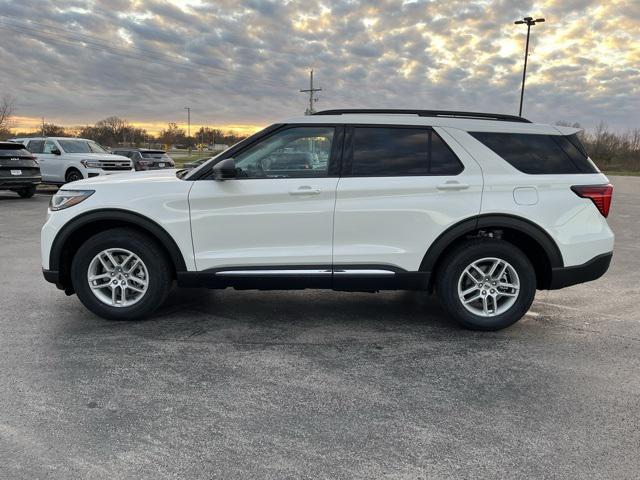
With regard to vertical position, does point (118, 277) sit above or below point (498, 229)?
below

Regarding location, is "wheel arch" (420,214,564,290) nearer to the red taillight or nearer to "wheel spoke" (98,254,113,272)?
the red taillight

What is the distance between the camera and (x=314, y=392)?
3.26 metres

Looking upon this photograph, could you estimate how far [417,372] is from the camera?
3580mm

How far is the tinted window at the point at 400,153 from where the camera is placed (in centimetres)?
427

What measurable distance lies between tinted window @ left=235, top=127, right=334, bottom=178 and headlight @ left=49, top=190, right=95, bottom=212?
54.8 inches

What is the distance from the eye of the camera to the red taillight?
13.9ft

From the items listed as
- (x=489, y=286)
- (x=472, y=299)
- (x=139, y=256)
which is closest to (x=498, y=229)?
(x=489, y=286)

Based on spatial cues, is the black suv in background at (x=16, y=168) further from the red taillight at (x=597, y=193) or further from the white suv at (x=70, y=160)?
the red taillight at (x=597, y=193)

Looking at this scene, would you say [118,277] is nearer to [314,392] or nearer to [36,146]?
[314,392]

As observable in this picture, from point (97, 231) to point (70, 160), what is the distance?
44.2ft

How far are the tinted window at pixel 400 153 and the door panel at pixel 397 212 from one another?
0.07 meters

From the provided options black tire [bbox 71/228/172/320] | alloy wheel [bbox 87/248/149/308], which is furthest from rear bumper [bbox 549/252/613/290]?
alloy wheel [bbox 87/248/149/308]

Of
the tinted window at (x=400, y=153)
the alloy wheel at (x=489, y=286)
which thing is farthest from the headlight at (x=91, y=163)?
the alloy wheel at (x=489, y=286)

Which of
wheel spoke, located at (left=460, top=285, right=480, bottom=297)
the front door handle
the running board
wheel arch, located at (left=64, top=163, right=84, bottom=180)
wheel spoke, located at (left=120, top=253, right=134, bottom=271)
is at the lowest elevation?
wheel spoke, located at (left=460, top=285, right=480, bottom=297)
